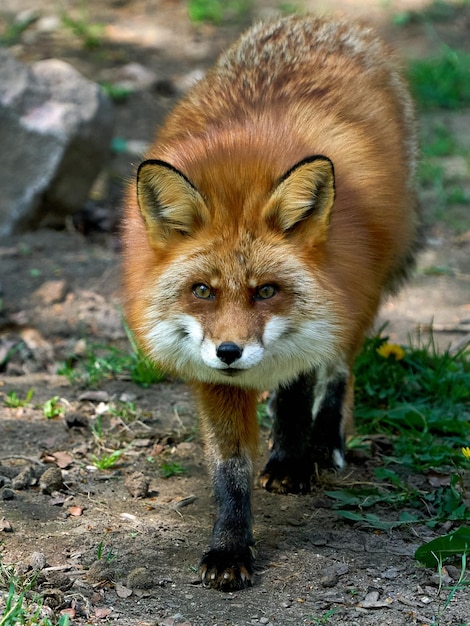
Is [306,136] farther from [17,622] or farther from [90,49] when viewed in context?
[90,49]

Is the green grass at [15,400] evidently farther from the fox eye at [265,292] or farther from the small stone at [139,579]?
the fox eye at [265,292]

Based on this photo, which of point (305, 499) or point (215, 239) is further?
point (305, 499)

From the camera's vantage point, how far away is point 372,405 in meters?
5.28

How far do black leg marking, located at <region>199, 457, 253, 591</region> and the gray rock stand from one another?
13.1ft

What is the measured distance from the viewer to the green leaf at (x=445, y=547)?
363 centimetres

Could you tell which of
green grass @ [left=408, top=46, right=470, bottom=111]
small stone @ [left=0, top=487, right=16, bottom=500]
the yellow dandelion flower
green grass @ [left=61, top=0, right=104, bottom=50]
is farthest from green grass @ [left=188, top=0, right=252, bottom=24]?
small stone @ [left=0, top=487, right=16, bottom=500]

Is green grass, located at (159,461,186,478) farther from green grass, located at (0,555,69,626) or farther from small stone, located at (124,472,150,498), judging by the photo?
green grass, located at (0,555,69,626)

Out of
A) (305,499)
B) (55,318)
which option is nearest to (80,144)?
(55,318)

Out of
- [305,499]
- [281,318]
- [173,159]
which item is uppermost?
[173,159]

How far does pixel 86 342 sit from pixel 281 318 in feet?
8.61

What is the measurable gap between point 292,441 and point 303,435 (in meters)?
0.07

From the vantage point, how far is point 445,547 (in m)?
3.65

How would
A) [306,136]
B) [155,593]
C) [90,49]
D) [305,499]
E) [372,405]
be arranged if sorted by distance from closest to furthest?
[155,593] → [306,136] → [305,499] → [372,405] → [90,49]

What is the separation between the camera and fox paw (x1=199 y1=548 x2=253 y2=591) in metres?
3.60
